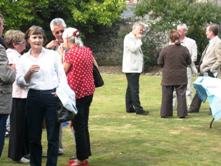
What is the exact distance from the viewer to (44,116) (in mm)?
7078

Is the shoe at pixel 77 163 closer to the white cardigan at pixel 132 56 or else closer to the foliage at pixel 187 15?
the white cardigan at pixel 132 56

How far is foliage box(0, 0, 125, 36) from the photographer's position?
26.0m

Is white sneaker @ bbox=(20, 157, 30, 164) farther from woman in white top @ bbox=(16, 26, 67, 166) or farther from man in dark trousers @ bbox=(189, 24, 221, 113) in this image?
man in dark trousers @ bbox=(189, 24, 221, 113)

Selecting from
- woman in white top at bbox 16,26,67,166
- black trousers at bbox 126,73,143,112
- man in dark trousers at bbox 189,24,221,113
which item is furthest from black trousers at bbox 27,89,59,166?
man in dark trousers at bbox 189,24,221,113

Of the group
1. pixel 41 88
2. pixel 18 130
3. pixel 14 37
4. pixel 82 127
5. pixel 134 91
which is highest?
pixel 14 37

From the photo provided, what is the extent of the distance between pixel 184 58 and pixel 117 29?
16.5 m

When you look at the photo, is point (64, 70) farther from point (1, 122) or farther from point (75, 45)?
point (1, 122)

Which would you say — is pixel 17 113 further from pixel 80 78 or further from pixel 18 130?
pixel 80 78

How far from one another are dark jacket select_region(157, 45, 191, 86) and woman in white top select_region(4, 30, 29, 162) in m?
4.71

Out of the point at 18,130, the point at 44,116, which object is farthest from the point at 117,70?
the point at 44,116

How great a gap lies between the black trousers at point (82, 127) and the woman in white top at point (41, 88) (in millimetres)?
519

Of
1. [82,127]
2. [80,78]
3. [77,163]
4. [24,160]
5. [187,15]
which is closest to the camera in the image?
[80,78]

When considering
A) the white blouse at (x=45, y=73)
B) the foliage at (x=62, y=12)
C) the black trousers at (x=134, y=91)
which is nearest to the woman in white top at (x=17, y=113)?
the white blouse at (x=45, y=73)

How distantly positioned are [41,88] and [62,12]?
69.4 feet
